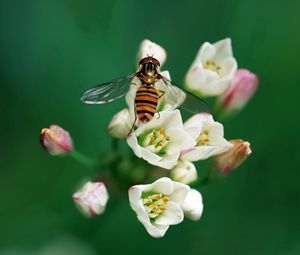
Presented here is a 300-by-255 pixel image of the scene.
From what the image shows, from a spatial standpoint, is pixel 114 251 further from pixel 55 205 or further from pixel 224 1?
pixel 224 1

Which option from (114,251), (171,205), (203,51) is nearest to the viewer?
(171,205)

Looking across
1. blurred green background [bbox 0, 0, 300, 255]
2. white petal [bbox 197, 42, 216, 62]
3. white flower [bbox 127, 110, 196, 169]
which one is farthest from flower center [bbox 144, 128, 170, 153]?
blurred green background [bbox 0, 0, 300, 255]

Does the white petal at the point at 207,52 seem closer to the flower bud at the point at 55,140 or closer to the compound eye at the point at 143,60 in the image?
the compound eye at the point at 143,60

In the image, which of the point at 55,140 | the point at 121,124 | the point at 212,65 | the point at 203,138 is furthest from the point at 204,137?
the point at 55,140

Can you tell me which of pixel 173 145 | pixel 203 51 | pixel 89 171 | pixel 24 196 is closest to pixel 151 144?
pixel 173 145

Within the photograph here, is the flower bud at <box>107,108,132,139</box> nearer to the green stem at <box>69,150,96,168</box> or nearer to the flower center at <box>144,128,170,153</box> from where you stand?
the flower center at <box>144,128,170,153</box>

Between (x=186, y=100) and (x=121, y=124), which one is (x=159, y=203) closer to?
(x=121, y=124)
